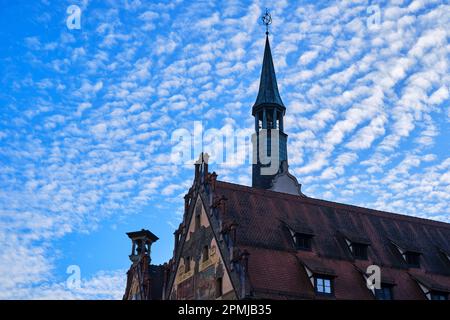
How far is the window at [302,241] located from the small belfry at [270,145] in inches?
855

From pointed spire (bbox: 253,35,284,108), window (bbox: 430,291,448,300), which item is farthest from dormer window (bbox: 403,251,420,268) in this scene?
pointed spire (bbox: 253,35,284,108)

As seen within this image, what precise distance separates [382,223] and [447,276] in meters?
6.51

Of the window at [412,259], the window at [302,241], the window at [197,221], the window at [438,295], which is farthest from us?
the window at [412,259]

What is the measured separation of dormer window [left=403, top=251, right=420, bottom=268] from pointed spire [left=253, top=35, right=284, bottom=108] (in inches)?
1272

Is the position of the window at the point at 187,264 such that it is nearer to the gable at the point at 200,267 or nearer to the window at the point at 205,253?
the gable at the point at 200,267

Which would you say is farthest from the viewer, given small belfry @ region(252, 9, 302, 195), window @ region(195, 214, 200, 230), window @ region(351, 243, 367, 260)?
small belfry @ region(252, 9, 302, 195)

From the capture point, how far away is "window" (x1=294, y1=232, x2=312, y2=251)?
4562 cm

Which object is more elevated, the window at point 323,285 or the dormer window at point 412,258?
the dormer window at point 412,258

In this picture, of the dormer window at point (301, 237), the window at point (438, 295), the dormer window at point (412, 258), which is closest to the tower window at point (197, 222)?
the dormer window at point (301, 237)

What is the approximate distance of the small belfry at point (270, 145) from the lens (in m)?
69.6

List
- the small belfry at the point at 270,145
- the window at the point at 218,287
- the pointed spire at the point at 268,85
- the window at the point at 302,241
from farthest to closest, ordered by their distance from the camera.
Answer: the pointed spire at the point at 268,85, the small belfry at the point at 270,145, the window at the point at 302,241, the window at the point at 218,287

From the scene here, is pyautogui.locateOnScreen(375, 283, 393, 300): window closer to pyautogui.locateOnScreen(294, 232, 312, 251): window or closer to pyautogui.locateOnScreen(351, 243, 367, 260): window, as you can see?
pyautogui.locateOnScreen(351, 243, 367, 260): window

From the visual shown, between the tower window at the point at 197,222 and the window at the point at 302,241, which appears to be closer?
the window at the point at 302,241
